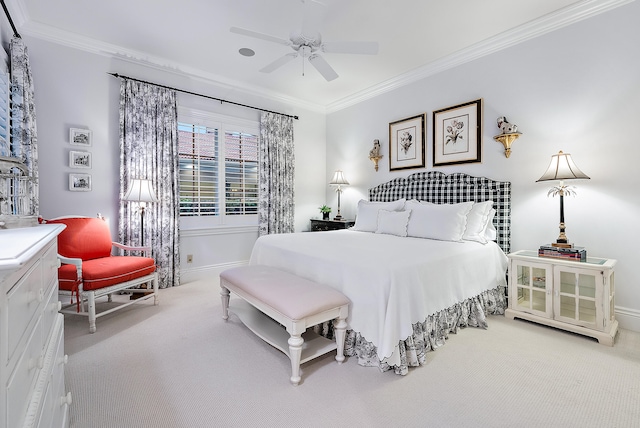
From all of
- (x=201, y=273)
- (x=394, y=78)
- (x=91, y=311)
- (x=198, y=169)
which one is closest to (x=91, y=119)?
(x=198, y=169)

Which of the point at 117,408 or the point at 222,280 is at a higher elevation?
the point at 222,280

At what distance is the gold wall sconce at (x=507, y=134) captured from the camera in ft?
10.9

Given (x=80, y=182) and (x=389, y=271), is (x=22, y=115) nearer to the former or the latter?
(x=80, y=182)

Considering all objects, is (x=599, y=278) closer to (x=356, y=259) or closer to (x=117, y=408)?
(x=356, y=259)

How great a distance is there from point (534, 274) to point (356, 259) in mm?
1824

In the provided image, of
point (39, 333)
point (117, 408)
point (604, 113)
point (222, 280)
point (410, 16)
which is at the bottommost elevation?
point (117, 408)

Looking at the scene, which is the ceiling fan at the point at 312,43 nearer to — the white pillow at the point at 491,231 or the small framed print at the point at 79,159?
the white pillow at the point at 491,231

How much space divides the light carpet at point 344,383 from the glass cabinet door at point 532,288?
23cm

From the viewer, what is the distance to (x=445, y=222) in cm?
326

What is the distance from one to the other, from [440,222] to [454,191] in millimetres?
820

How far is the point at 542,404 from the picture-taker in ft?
5.71

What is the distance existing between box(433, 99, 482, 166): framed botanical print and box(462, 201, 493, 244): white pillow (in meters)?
0.66

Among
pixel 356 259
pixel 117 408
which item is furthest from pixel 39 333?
pixel 356 259

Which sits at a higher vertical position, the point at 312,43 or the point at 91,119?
the point at 312,43
